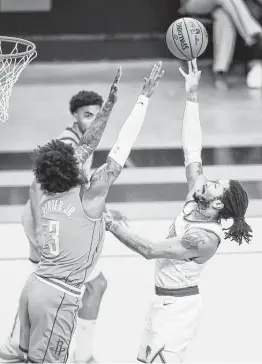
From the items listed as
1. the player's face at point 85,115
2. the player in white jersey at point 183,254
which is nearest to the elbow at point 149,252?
the player in white jersey at point 183,254

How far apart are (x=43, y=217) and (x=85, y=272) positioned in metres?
0.34

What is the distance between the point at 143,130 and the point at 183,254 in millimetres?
5423

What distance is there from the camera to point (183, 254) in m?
4.41

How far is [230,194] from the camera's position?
176 inches

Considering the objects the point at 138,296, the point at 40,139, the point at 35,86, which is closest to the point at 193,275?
the point at 138,296

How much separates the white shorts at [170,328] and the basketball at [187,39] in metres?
1.59

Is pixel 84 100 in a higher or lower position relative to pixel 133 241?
higher

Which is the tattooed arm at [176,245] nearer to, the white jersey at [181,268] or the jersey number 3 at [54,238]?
the white jersey at [181,268]

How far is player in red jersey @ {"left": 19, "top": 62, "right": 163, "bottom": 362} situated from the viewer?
4.36 metres

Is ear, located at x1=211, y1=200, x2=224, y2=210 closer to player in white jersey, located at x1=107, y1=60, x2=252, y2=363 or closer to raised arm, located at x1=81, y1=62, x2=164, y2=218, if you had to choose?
player in white jersey, located at x1=107, y1=60, x2=252, y2=363

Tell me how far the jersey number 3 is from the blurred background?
112 cm

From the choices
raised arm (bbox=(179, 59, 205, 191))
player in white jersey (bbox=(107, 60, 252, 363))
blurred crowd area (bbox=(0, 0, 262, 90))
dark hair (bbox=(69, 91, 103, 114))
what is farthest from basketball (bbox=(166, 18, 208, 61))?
blurred crowd area (bbox=(0, 0, 262, 90))

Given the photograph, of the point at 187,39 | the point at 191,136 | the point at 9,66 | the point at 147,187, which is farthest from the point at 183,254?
the point at 147,187

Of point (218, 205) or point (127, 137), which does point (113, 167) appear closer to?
point (127, 137)
